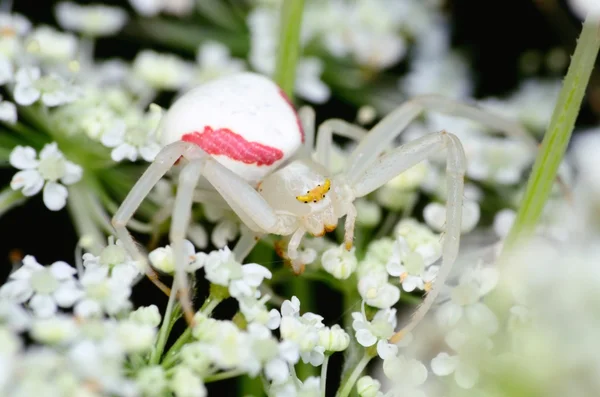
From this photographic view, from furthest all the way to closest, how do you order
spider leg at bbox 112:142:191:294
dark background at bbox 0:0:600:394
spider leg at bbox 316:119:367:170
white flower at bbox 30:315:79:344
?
dark background at bbox 0:0:600:394
spider leg at bbox 316:119:367:170
spider leg at bbox 112:142:191:294
white flower at bbox 30:315:79:344

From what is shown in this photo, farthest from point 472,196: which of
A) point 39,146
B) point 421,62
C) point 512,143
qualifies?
point 39,146

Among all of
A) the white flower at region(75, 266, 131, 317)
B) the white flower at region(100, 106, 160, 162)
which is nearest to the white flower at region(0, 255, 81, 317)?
the white flower at region(75, 266, 131, 317)

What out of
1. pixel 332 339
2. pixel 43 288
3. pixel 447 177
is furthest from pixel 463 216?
pixel 43 288

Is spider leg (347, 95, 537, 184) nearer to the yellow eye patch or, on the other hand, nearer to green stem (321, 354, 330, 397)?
the yellow eye patch

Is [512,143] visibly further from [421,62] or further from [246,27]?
[246,27]

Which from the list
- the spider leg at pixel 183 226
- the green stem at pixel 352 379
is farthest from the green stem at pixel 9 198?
the green stem at pixel 352 379
